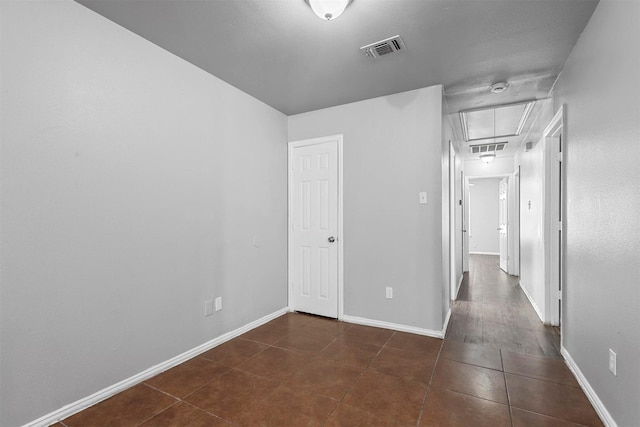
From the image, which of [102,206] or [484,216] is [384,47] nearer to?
[102,206]

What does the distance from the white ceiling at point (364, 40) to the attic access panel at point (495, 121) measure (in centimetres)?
54

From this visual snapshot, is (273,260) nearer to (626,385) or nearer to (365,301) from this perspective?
(365,301)

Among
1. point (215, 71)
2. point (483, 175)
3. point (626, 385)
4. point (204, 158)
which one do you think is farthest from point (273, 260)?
point (483, 175)

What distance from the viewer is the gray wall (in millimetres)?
1517

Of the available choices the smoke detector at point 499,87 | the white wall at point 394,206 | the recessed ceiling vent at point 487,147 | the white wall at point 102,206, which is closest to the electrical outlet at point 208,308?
the white wall at point 102,206

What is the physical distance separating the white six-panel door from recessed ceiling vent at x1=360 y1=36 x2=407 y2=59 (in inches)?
50.6

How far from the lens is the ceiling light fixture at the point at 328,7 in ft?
5.90

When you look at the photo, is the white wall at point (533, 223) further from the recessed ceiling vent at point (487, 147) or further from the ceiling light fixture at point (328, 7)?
the ceiling light fixture at point (328, 7)

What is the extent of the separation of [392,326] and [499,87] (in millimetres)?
2756

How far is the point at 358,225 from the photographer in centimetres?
358

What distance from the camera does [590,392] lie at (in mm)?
2025

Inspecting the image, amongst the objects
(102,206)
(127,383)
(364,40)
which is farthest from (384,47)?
(127,383)

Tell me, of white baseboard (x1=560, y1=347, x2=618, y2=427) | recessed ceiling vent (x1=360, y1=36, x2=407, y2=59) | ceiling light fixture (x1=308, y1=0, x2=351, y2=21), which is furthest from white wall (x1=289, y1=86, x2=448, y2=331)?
ceiling light fixture (x1=308, y1=0, x2=351, y2=21)

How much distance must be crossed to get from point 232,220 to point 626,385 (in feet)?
9.99
